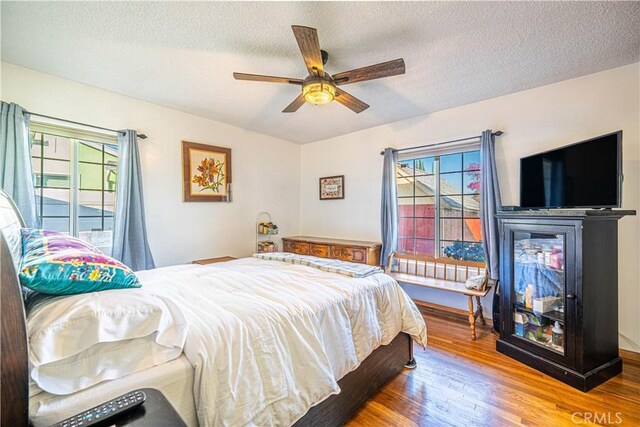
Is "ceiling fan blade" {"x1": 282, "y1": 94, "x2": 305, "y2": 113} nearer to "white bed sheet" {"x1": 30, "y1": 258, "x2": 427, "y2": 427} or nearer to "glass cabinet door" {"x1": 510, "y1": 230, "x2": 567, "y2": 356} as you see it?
"white bed sheet" {"x1": 30, "y1": 258, "x2": 427, "y2": 427}

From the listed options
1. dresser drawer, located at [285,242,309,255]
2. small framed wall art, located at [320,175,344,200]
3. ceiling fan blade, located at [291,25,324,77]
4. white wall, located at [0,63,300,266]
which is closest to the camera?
ceiling fan blade, located at [291,25,324,77]

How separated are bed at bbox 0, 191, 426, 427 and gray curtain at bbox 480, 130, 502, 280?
4.80 feet

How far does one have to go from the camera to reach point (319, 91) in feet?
6.75

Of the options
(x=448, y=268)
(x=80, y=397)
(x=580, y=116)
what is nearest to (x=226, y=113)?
(x=80, y=397)

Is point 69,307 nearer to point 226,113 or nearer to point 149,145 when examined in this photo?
point 149,145

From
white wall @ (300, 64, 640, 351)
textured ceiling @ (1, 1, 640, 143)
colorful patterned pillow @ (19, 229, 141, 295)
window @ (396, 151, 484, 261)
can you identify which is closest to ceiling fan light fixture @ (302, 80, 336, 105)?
textured ceiling @ (1, 1, 640, 143)

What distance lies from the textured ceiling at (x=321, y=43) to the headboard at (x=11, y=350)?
1811mm

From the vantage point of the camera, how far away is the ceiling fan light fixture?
2.03 m

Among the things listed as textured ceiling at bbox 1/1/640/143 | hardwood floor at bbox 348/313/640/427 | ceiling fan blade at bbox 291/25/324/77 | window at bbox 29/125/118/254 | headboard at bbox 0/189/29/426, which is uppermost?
textured ceiling at bbox 1/1/640/143

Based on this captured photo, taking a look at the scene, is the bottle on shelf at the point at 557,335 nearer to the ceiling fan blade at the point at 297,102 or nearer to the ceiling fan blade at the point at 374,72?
the ceiling fan blade at the point at 374,72

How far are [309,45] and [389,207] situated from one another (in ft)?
8.32

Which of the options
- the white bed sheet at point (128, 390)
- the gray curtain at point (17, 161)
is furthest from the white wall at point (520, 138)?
the gray curtain at point (17, 161)

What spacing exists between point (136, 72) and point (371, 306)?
2.94 m

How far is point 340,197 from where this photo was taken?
4520 mm
